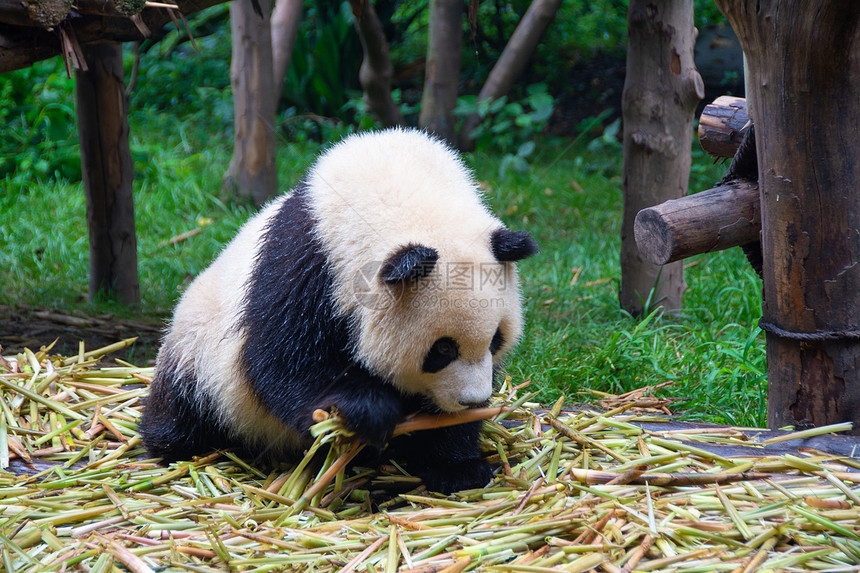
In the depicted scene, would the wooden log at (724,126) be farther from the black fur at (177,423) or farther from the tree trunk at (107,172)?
the tree trunk at (107,172)

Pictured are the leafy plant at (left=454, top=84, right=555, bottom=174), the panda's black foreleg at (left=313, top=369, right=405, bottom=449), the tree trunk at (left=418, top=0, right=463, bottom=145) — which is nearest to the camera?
the panda's black foreleg at (left=313, top=369, right=405, bottom=449)

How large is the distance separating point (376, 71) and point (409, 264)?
566 cm

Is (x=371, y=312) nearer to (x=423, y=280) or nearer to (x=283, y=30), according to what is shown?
(x=423, y=280)

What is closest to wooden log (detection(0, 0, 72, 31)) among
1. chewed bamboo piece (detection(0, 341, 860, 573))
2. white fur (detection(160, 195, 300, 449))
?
white fur (detection(160, 195, 300, 449))

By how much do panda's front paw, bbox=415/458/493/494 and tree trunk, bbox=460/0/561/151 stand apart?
600 centimetres

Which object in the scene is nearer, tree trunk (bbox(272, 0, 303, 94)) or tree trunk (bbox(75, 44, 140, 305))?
tree trunk (bbox(75, 44, 140, 305))

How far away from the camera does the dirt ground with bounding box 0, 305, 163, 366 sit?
430 centimetres

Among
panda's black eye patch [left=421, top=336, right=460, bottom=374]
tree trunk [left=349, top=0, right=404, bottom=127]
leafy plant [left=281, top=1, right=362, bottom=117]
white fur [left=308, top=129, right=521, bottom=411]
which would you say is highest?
leafy plant [left=281, top=1, right=362, bottom=117]

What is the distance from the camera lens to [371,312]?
2.32m

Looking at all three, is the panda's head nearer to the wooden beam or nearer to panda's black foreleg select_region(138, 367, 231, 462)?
panda's black foreleg select_region(138, 367, 231, 462)

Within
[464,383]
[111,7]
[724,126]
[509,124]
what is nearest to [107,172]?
[111,7]

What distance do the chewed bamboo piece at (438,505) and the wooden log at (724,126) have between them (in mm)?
1240

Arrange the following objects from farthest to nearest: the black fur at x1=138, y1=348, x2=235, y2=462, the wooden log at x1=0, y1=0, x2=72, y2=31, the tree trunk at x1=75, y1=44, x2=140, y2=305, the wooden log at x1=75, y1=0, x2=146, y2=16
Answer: the tree trunk at x1=75, y1=44, x2=140, y2=305 < the wooden log at x1=75, y1=0, x2=146, y2=16 < the wooden log at x1=0, y1=0, x2=72, y2=31 < the black fur at x1=138, y1=348, x2=235, y2=462

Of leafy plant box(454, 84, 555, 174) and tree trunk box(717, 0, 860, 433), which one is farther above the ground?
leafy plant box(454, 84, 555, 174)
